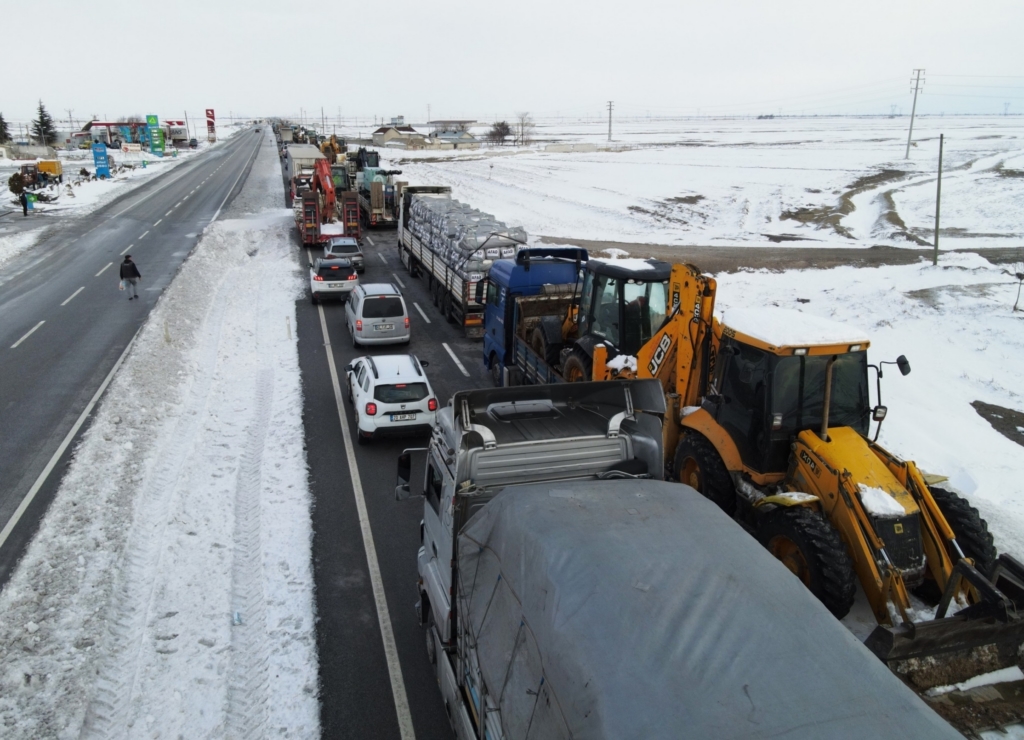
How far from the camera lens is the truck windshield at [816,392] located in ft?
27.6

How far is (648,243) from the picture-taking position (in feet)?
119

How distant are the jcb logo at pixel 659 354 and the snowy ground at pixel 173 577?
5.74 m

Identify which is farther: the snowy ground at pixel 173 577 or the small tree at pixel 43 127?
the small tree at pixel 43 127

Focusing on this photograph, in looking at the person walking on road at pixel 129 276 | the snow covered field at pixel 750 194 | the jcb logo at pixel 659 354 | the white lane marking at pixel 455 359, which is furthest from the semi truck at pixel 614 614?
the snow covered field at pixel 750 194

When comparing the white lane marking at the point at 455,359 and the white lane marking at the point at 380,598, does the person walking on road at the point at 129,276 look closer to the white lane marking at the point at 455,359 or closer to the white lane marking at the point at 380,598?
the white lane marking at the point at 455,359

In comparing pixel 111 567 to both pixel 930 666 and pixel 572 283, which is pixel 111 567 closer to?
pixel 930 666

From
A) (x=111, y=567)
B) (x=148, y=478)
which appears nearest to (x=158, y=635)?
(x=111, y=567)

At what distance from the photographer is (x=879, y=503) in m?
7.41

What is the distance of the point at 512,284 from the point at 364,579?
801 cm

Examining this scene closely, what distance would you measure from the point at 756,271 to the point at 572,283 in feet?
47.0

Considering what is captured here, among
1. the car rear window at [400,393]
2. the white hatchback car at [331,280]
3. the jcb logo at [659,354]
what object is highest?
the jcb logo at [659,354]

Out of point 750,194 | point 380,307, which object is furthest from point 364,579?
point 750,194

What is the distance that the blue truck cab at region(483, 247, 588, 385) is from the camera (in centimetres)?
1543

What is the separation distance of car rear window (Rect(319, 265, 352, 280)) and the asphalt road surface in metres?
5.95
